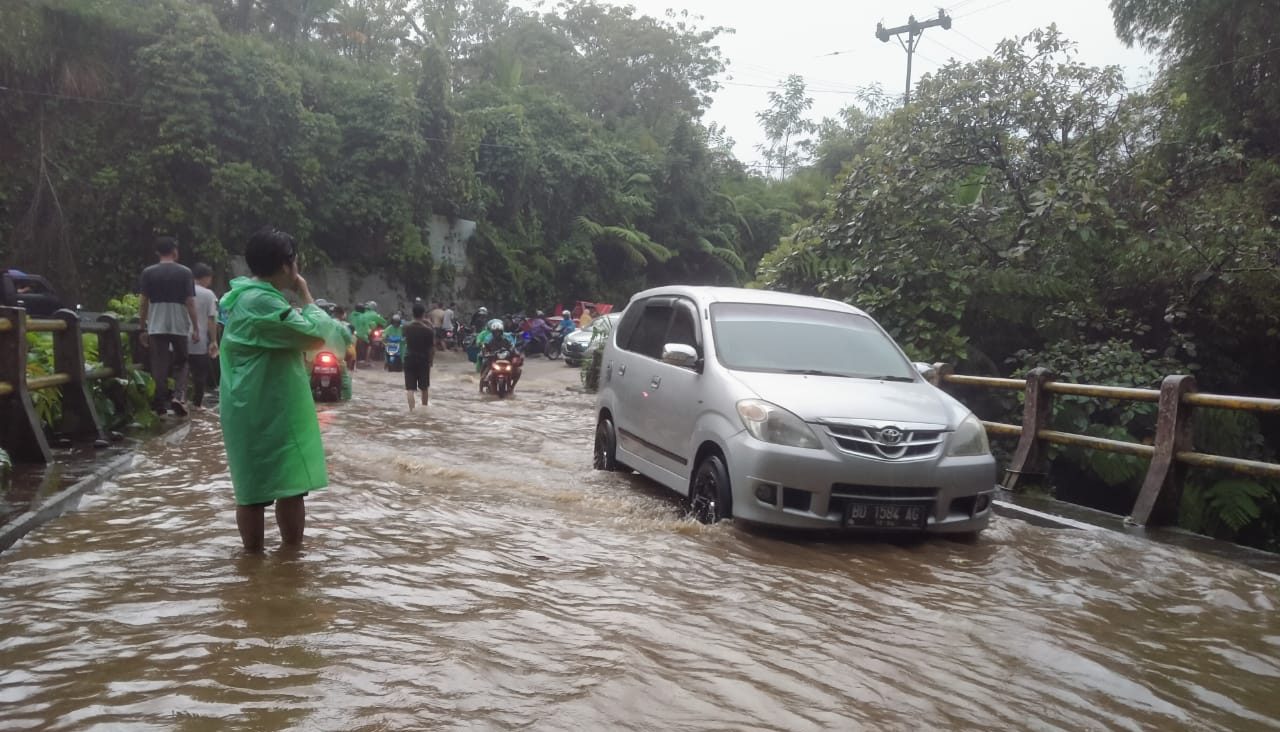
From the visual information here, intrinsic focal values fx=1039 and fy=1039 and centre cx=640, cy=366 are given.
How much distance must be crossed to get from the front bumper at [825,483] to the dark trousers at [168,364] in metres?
6.17

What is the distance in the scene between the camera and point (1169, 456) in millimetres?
6980

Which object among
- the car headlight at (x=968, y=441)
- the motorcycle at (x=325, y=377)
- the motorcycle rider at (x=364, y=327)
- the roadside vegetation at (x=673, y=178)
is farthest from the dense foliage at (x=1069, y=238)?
the motorcycle rider at (x=364, y=327)

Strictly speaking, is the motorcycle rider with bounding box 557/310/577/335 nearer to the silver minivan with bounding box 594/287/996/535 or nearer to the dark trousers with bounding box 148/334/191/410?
the dark trousers with bounding box 148/334/191/410

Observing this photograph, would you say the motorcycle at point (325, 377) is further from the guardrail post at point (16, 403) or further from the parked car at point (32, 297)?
the guardrail post at point (16, 403)

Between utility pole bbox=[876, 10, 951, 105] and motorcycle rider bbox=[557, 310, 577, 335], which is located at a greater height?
utility pole bbox=[876, 10, 951, 105]

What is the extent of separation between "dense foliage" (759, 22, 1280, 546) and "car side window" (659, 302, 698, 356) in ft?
14.3

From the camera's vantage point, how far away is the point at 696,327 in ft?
23.8

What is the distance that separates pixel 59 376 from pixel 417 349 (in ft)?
19.1

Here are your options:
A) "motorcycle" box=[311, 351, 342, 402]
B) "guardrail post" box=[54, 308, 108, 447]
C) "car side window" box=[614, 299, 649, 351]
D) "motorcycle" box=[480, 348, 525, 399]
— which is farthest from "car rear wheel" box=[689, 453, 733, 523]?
"motorcycle" box=[480, 348, 525, 399]

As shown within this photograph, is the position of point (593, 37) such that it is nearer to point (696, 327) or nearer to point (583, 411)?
point (583, 411)

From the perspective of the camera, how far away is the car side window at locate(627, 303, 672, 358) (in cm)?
789

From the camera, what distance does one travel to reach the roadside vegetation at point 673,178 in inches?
449

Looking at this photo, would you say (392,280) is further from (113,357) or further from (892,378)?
(892,378)

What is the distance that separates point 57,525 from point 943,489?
195 inches
